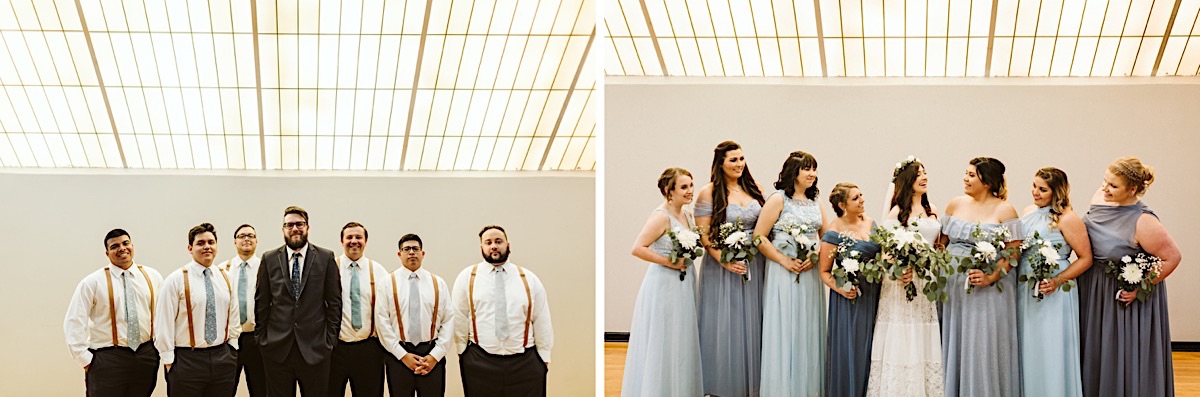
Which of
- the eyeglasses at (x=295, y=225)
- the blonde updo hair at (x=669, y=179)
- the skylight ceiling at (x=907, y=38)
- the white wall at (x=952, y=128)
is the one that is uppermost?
the skylight ceiling at (x=907, y=38)

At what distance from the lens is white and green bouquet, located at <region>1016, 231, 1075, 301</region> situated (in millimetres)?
5837

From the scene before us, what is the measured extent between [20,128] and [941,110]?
8139 millimetres

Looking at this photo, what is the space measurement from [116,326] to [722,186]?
437cm

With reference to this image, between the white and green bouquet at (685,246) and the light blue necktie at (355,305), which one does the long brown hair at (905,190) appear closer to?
the white and green bouquet at (685,246)

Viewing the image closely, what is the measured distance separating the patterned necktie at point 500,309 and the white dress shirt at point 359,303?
0.83m

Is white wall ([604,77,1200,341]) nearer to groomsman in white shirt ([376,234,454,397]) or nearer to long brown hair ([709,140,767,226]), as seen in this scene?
long brown hair ([709,140,767,226])

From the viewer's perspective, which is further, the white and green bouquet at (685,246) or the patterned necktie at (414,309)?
the patterned necktie at (414,309)

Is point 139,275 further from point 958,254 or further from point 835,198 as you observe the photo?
point 958,254

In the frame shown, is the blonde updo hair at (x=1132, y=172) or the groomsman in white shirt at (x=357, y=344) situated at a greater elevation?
the blonde updo hair at (x=1132, y=172)

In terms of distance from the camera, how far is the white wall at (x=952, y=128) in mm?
9258

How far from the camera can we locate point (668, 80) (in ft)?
29.6

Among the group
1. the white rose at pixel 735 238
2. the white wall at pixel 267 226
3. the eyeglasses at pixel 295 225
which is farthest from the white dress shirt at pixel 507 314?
the white rose at pixel 735 238

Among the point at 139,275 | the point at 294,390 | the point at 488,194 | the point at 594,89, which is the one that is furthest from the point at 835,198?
the point at 139,275

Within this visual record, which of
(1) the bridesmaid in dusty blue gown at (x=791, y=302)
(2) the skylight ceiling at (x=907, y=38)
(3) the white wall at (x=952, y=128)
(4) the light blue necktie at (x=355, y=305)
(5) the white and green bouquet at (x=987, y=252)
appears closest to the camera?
(5) the white and green bouquet at (x=987, y=252)
